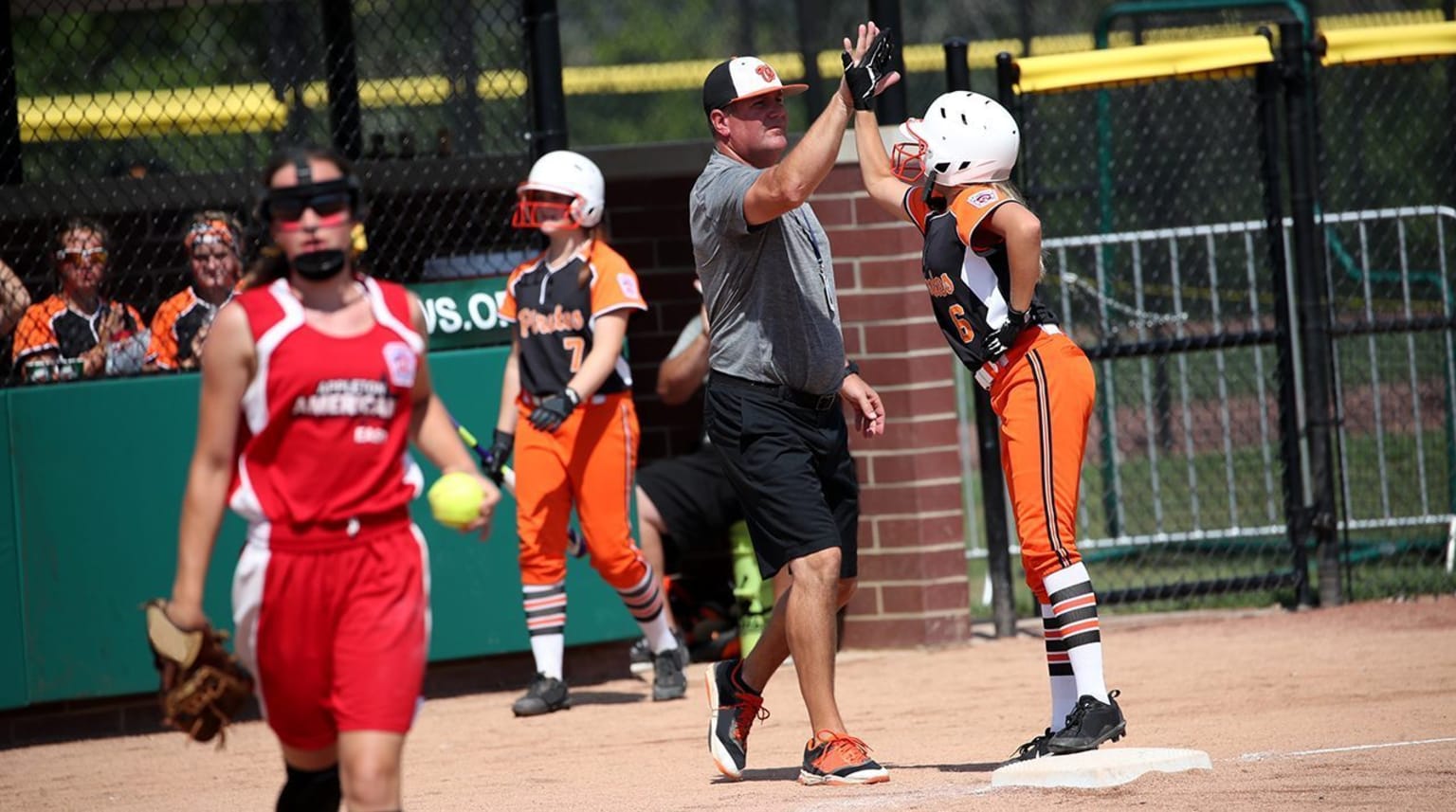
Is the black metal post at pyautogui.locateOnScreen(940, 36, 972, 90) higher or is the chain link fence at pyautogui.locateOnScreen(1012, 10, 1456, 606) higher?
the black metal post at pyautogui.locateOnScreen(940, 36, 972, 90)

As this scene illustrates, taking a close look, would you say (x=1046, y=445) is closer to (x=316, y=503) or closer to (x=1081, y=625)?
(x=1081, y=625)

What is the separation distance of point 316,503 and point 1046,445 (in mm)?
2537

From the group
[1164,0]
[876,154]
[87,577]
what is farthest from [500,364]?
[1164,0]

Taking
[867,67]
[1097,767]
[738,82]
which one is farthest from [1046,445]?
[738,82]

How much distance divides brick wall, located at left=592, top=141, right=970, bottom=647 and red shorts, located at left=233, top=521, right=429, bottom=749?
205 inches

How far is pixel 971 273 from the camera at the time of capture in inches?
232

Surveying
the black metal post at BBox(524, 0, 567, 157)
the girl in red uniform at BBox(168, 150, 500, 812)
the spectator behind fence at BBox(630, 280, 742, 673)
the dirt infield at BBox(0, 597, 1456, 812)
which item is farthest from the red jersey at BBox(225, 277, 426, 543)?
the black metal post at BBox(524, 0, 567, 157)

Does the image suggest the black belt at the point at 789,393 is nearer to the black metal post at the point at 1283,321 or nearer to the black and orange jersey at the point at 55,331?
the black and orange jersey at the point at 55,331

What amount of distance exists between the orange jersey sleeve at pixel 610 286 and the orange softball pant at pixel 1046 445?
100 inches

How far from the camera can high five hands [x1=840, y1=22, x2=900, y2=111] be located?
18.2 feet

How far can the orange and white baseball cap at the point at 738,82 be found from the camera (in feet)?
19.7

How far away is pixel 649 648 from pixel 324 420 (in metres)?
4.54

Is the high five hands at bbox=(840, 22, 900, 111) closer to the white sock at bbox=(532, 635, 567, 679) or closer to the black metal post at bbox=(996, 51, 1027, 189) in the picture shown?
the white sock at bbox=(532, 635, 567, 679)

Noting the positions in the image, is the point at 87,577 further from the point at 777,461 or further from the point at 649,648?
the point at 777,461
